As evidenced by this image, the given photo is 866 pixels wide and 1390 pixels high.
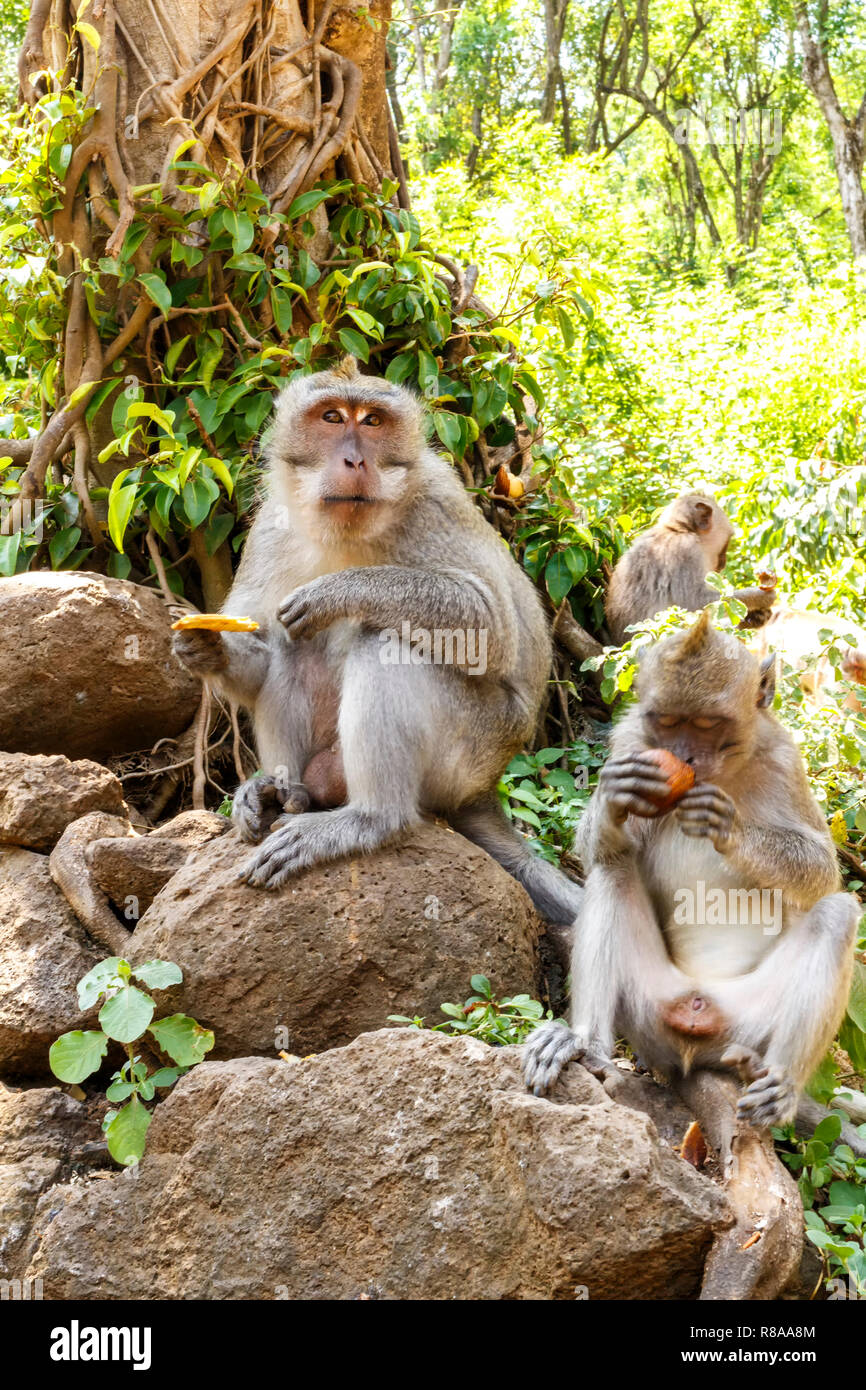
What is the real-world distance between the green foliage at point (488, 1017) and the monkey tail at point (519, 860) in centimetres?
83

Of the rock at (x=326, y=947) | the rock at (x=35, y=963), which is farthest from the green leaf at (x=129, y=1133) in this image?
the rock at (x=35, y=963)

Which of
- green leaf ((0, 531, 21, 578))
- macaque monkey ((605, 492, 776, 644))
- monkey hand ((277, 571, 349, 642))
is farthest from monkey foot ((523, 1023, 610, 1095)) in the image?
macaque monkey ((605, 492, 776, 644))

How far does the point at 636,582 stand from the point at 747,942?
3.90 m

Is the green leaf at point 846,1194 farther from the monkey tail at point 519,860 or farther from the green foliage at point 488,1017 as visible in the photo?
the monkey tail at point 519,860

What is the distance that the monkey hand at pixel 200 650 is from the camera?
4773 millimetres

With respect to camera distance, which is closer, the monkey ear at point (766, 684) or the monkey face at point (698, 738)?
the monkey face at point (698, 738)

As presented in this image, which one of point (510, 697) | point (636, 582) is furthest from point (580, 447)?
point (510, 697)

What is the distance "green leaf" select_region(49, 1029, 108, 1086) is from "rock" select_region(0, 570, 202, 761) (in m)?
1.95

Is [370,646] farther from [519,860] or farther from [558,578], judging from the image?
[558,578]

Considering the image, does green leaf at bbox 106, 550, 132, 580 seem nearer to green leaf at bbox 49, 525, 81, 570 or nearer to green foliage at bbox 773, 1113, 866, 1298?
green leaf at bbox 49, 525, 81, 570

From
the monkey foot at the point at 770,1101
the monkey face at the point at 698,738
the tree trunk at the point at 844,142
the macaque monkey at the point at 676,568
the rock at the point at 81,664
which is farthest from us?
the tree trunk at the point at 844,142

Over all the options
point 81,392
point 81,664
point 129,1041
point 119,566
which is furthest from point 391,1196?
point 81,392

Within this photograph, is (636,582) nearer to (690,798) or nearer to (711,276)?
(690,798)

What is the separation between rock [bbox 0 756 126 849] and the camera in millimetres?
4859
